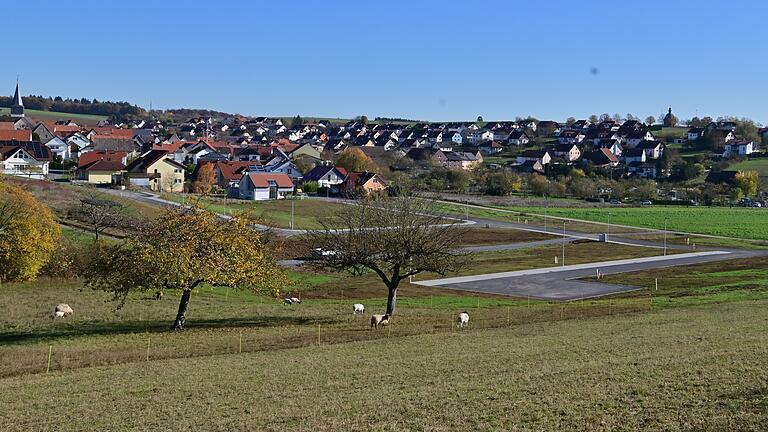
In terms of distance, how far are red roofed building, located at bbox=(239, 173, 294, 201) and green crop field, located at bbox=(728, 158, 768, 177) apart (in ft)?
349

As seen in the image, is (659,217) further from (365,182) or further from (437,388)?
(437,388)

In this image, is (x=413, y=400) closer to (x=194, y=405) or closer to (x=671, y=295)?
(x=194, y=405)

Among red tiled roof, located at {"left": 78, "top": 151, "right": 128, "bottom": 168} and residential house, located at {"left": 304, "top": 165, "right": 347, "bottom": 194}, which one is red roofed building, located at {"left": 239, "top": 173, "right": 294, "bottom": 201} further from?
red tiled roof, located at {"left": 78, "top": 151, "right": 128, "bottom": 168}

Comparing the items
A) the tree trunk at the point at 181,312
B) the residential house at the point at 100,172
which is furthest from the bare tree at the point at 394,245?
the residential house at the point at 100,172

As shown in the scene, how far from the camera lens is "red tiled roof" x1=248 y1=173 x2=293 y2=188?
113500 mm

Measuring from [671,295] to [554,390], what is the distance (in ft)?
98.0

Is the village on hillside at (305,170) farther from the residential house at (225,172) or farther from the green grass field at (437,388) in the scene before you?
the green grass field at (437,388)

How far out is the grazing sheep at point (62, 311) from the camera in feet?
122

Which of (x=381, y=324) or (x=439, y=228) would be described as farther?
(x=439, y=228)

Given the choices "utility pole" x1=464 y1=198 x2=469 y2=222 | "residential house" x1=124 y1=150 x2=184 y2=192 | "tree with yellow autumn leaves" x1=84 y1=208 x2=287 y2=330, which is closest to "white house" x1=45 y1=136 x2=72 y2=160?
"residential house" x1=124 y1=150 x2=184 y2=192

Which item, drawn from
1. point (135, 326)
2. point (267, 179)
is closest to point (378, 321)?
point (135, 326)

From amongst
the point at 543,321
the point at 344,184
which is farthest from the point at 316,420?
the point at 344,184

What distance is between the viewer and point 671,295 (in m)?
47.2

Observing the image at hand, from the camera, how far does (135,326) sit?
1401 inches
